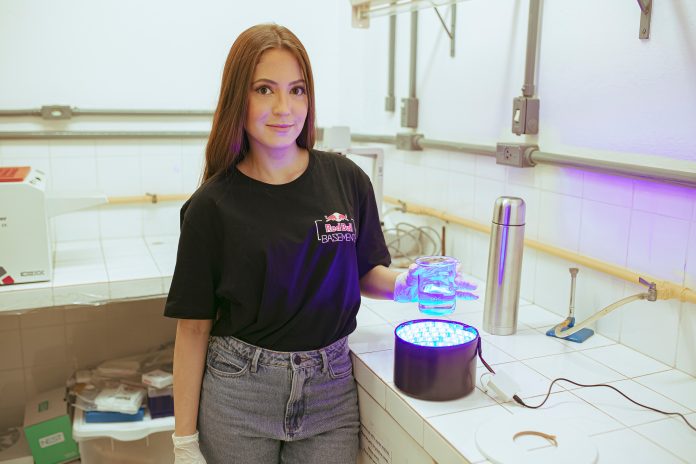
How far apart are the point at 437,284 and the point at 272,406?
44cm

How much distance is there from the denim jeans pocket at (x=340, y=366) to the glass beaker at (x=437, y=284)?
8.2 inches

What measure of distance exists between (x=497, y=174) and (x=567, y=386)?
834 mm

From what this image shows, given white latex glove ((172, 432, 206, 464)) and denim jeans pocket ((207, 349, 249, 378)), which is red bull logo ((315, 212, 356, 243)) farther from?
white latex glove ((172, 432, 206, 464))

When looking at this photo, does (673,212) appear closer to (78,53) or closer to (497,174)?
(497,174)

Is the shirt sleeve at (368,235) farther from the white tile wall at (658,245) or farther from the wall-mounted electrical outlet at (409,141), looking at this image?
the wall-mounted electrical outlet at (409,141)

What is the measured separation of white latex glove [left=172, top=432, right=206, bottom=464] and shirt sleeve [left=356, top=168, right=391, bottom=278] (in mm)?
510

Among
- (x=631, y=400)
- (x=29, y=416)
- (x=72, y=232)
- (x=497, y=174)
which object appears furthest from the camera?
(x=72, y=232)

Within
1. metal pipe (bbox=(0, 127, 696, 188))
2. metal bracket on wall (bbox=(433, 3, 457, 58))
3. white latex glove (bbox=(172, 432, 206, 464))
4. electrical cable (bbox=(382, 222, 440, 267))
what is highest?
metal bracket on wall (bbox=(433, 3, 457, 58))

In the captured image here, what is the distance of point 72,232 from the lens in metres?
2.46

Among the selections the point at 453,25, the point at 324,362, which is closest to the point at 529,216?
the point at 453,25

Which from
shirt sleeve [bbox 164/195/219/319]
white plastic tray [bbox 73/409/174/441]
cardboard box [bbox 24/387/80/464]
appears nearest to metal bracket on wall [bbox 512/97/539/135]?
shirt sleeve [bbox 164/195/219/319]

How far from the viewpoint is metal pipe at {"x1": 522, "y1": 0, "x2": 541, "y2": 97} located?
171 centimetres

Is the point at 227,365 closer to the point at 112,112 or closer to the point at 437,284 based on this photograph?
the point at 437,284

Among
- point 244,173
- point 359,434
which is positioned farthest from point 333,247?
point 359,434
